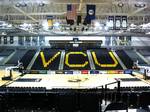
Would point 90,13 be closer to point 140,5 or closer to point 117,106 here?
point 140,5

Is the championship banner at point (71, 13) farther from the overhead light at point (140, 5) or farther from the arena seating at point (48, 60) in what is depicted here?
the overhead light at point (140, 5)

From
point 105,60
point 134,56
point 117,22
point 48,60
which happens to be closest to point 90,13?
point 117,22

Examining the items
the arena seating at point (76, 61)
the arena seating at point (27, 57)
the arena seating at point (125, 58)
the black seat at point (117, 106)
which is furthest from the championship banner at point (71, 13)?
the black seat at point (117, 106)

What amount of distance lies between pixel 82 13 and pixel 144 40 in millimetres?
4534

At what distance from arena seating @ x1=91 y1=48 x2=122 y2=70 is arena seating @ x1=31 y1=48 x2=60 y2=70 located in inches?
93.3

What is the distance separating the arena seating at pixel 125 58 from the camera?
17328 millimetres

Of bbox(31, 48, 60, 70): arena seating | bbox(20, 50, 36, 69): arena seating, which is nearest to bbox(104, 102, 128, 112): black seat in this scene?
bbox(31, 48, 60, 70): arena seating

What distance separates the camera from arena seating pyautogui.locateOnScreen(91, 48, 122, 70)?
17.0m

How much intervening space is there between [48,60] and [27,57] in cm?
147

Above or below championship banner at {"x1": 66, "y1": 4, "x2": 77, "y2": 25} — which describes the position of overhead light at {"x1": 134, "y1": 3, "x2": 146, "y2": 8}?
above

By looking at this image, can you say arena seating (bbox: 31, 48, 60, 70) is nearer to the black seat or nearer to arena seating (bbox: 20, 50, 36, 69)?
arena seating (bbox: 20, 50, 36, 69)

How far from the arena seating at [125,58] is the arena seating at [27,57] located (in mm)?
5476

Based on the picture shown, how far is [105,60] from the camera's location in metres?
18.1

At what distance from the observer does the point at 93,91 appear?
30.8ft
